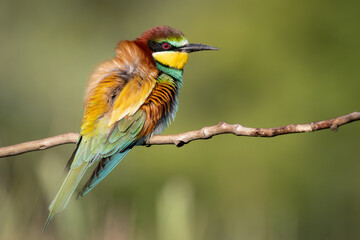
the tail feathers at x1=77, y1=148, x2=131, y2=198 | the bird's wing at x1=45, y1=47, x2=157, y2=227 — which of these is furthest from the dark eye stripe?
the tail feathers at x1=77, y1=148, x2=131, y2=198

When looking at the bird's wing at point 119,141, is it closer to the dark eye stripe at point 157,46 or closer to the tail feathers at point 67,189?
the tail feathers at point 67,189

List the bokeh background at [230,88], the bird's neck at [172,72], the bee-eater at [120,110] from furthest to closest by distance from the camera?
the bokeh background at [230,88] < the bird's neck at [172,72] < the bee-eater at [120,110]

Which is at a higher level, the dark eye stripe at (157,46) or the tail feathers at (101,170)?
the dark eye stripe at (157,46)

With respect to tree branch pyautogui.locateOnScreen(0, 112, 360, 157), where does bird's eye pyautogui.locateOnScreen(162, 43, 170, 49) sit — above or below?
above

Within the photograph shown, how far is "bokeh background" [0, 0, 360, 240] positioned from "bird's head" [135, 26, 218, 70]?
5.45 ft

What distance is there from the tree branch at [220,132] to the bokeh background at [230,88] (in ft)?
7.31

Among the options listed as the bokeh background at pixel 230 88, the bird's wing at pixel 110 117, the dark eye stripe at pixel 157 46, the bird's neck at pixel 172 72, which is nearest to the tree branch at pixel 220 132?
the bird's wing at pixel 110 117

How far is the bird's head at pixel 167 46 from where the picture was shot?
2527mm

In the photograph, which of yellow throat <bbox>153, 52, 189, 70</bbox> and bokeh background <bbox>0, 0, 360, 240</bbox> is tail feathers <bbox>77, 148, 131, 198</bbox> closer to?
yellow throat <bbox>153, 52, 189, 70</bbox>

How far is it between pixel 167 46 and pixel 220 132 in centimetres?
108

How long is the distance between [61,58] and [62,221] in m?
4.44

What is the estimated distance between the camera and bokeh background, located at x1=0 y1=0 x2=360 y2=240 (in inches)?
208

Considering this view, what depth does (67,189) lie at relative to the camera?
1762 millimetres

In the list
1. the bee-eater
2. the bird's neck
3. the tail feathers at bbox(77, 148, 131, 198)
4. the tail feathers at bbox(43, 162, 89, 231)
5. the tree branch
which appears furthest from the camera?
the bird's neck
